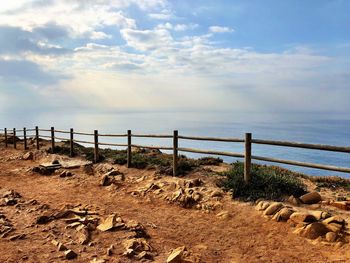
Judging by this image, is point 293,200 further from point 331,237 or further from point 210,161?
point 210,161

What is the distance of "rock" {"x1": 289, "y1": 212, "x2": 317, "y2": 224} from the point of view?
21.4 feet

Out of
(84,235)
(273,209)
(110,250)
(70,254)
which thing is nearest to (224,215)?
(273,209)

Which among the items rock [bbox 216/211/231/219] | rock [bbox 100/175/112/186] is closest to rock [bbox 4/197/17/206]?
rock [bbox 100/175/112/186]

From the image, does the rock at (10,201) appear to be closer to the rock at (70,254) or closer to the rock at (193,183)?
the rock at (70,254)

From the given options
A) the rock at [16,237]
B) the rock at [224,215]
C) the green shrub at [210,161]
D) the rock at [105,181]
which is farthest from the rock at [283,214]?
the green shrub at [210,161]

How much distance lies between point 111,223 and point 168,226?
1.26 m

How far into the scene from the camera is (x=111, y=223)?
6.83 metres

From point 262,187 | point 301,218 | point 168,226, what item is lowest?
point 168,226

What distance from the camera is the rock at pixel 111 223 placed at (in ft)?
21.9

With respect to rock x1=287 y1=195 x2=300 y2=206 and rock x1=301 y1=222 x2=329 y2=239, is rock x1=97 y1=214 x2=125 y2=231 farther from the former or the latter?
rock x1=287 y1=195 x2=300 y2=206

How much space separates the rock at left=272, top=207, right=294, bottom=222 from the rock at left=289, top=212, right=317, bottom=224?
0.57 feet

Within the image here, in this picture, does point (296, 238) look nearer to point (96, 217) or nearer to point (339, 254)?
point (339, 254)

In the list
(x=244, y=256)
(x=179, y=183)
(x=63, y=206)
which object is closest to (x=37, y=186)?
(x=63, y=206)

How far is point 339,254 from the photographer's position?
5414 millimetres
